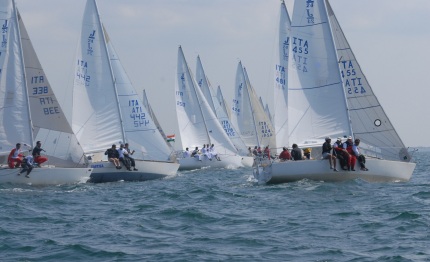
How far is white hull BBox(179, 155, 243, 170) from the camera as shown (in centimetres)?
4347

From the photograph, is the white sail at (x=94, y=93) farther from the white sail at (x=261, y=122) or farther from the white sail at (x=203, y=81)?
the white sail at (x=203, y=81)

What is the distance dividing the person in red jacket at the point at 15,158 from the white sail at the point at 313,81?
830cm

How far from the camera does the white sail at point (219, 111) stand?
4816 centimetres

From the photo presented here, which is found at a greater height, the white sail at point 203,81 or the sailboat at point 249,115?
the white sail at point 203,81

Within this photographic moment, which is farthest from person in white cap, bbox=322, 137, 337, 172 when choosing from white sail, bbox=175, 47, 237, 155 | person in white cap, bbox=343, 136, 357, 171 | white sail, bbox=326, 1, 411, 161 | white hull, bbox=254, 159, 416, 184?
white sail, bbox=175, 47, 237, 155

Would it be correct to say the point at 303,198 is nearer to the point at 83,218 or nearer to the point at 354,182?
the point at 354,182

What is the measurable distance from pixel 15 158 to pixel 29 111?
1.86 metres

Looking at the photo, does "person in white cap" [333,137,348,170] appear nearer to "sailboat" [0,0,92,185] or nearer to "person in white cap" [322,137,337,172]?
"person in white cap" [322,137,337,172]

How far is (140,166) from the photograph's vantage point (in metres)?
28.8

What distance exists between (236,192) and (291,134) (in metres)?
3.81

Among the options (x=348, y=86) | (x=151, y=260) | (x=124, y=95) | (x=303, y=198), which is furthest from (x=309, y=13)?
(x=151, y=260)

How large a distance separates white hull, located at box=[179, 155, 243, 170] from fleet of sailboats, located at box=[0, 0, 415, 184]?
10.2m

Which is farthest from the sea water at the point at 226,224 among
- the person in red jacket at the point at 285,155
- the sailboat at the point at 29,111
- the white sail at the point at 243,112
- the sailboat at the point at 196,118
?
the white sail at the point at 243,112

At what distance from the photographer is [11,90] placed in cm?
2595
